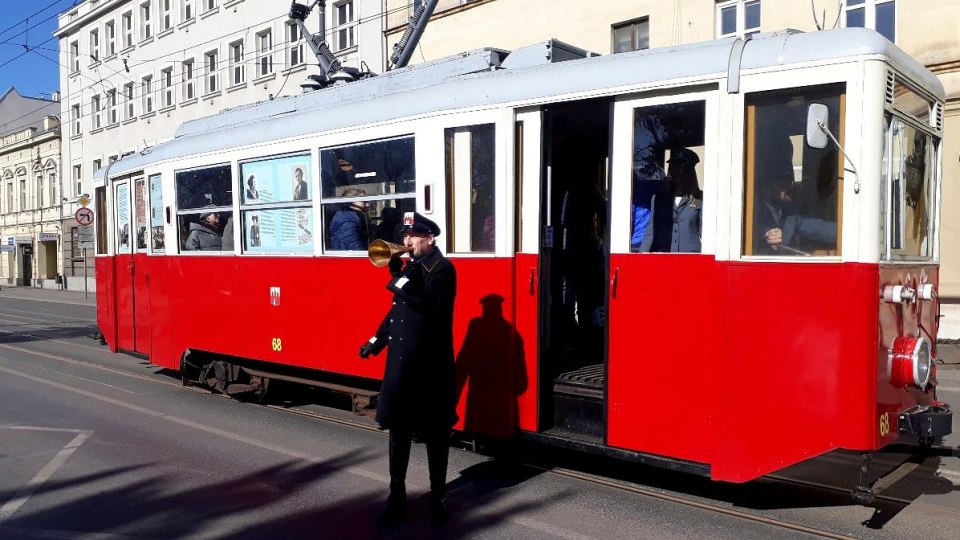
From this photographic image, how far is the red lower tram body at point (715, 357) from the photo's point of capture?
15.6 ft

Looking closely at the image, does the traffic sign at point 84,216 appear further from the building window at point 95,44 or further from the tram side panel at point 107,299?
the building window at point 95,44

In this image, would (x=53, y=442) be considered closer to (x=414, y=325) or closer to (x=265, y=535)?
(x=265, y=535)

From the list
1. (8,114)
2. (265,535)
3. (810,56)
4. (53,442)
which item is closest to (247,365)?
(53,442)

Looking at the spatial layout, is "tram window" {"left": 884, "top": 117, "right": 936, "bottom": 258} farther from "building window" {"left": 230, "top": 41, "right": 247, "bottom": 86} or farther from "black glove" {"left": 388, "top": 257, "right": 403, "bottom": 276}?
"building window" {"left": 230, "top": 41, "right": 247, "bottom": 86}

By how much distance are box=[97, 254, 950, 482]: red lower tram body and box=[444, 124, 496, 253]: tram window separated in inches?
6.9

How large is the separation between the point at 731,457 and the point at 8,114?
6138 centimetres

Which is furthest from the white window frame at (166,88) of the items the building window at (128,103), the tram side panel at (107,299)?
the tram side panel at (107,299)

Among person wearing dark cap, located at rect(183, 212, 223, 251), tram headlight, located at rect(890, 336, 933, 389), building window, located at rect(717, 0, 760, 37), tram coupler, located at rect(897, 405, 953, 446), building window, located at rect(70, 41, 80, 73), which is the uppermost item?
building window, located at rect(70, 41, 80, 73)

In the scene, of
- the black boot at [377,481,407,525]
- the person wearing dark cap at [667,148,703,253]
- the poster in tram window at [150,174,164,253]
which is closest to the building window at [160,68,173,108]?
the poster in tram window at [150,174,164,253]

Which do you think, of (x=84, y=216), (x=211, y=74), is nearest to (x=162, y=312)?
(x=84, y=216)

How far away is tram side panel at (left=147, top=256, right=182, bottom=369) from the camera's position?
31.7ft

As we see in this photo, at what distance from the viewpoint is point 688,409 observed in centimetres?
519

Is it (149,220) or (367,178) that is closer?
(367,178)

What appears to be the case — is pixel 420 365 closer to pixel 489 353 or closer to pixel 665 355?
pixel 489 353
